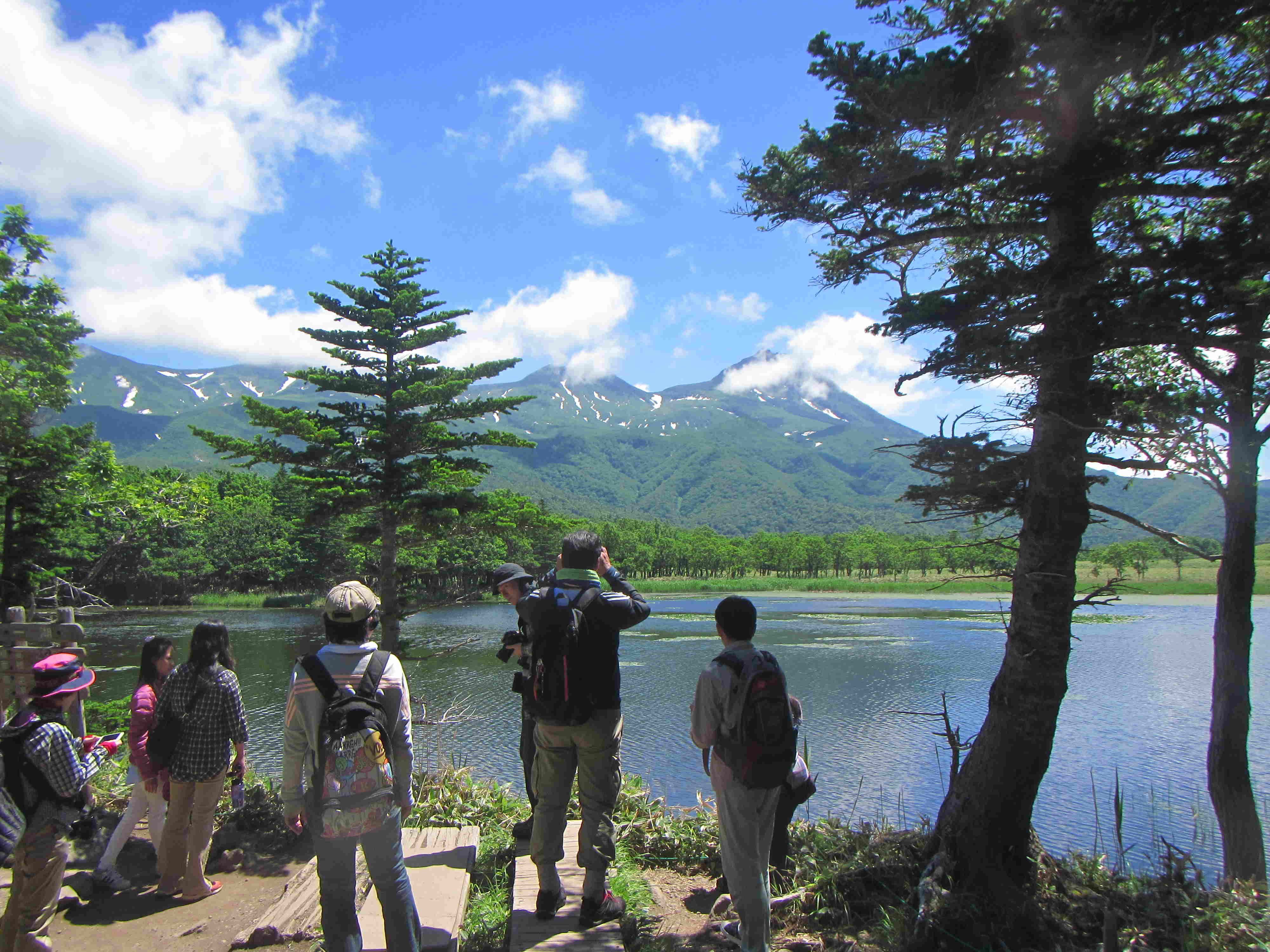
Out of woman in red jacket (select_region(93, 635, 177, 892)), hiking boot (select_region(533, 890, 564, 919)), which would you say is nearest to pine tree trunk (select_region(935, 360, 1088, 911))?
hiking boot (select_region(533, 890, 564, 919))

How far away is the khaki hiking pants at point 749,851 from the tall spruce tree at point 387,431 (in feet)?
19.2

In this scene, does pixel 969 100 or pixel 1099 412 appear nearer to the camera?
pixel 969 100

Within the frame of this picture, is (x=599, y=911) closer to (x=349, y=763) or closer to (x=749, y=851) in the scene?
(x=749, y=851)

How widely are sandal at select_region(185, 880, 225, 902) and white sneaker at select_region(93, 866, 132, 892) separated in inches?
16.8

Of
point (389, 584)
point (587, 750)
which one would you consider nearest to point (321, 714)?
point (587, 750)

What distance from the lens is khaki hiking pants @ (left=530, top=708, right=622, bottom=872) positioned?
3.29 metres

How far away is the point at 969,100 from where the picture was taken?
13.1 feet

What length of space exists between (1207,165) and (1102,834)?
8407mm

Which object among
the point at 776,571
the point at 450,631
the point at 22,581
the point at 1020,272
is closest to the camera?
the point at 1020,272

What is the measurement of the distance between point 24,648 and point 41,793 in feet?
9.43

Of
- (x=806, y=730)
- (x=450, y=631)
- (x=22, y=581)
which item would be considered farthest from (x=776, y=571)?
(x=22, y=581)

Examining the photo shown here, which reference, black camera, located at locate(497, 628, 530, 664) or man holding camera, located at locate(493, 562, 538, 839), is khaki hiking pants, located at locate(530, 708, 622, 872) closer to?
man holding camera, located at locate(493, 562, 538, 839)

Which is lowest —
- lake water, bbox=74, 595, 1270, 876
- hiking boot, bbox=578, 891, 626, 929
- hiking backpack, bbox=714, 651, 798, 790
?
lake water, bbox=74, 595, 1270, 876

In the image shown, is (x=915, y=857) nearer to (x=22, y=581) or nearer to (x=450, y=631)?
(x=22, y=581)
